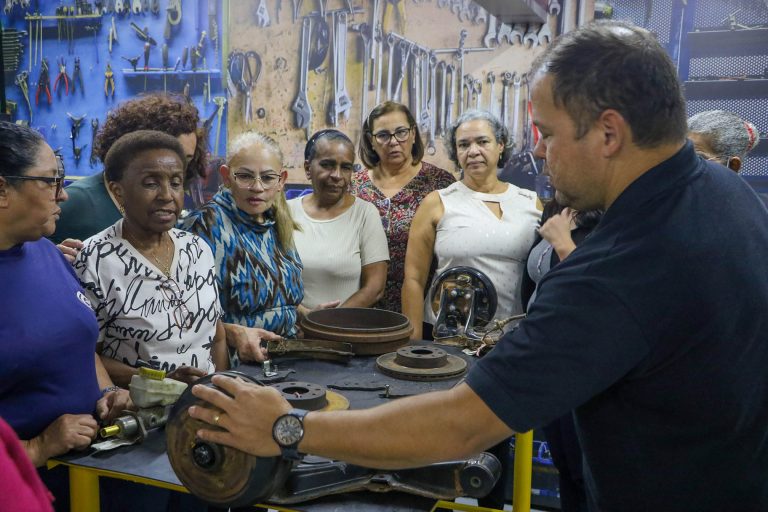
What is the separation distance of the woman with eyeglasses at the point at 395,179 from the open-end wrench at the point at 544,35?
1250 mm

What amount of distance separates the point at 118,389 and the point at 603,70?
1541 mm

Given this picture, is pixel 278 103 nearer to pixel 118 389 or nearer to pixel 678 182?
pixel 118 389

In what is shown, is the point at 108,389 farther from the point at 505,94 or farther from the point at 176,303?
the point at 505,94

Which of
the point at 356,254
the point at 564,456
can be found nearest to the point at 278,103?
the point at 356,254

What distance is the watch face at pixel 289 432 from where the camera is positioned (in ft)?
4.62

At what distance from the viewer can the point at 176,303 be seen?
7.29ft

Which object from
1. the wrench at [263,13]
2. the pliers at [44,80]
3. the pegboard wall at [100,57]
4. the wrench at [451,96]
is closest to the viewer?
the wrench at [451,96]

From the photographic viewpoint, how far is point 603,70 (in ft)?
4.12

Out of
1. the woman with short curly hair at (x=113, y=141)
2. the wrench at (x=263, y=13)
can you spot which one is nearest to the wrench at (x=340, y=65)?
the wrench at (x=263, y=13)

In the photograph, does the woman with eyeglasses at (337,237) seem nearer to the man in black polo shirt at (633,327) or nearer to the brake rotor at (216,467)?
the brake rotor at (216,467)

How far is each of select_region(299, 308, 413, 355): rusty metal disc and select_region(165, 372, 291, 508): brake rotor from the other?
3.58 ft

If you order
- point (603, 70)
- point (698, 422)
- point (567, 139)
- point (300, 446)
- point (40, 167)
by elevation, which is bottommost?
point (300, 446)

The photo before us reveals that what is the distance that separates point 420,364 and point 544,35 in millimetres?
2834

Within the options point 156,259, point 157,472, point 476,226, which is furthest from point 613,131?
point 476,226
